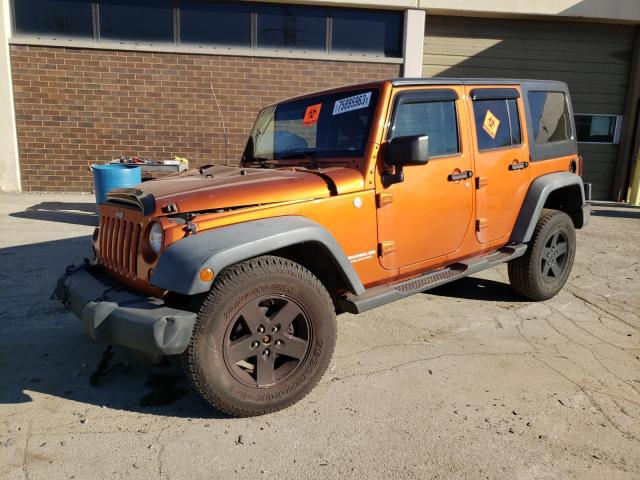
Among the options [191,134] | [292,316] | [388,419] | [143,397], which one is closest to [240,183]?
[292,316]

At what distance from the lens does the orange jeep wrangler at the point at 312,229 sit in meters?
2.58

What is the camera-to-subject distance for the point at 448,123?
3.74 m

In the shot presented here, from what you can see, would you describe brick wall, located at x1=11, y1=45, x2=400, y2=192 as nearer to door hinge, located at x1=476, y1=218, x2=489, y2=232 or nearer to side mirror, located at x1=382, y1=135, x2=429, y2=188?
door hinge, located at x1=476, y1=218, x2=489, y2=232

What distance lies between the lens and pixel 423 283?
140 inches

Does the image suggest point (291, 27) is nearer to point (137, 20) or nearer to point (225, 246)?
point (137, 20)

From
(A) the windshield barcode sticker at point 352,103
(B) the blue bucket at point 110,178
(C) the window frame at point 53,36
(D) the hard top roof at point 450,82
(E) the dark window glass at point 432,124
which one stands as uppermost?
(C) the window frame at point 53,36

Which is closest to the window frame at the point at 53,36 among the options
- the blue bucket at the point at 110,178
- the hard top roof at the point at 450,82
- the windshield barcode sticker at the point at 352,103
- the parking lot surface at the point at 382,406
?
the blue bucket at the point at 110,178

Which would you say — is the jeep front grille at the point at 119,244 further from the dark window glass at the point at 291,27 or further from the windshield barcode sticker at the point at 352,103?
the dark window glass at the point at 291,27

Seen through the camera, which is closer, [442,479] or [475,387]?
[442,479]

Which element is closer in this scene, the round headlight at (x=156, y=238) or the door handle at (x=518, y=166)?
the round headlight at (x=156, y=238)

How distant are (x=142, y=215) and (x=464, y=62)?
10757 mm

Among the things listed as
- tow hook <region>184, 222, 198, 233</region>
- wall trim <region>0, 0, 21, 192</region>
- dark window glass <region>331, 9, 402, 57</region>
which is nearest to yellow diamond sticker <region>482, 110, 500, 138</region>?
tow hook <region>184, 222, 198, 233</region>

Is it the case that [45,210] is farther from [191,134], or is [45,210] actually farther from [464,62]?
[464,62]

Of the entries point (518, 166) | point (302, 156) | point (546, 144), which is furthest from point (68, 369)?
point (546, 144)
